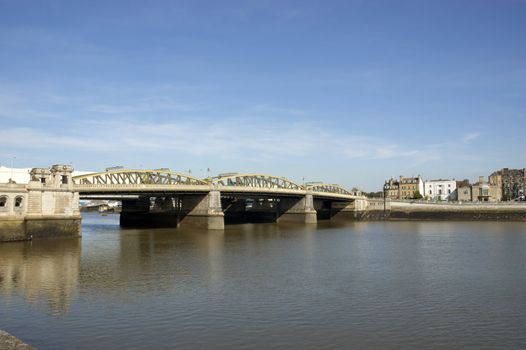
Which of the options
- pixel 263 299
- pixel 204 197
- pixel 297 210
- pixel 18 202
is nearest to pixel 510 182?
pixel 297 210

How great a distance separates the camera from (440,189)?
192 metres

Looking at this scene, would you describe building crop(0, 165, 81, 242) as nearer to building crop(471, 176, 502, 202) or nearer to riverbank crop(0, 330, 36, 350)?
riverbank crop(0, 330, 36, 350)

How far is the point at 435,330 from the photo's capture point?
20766 mm

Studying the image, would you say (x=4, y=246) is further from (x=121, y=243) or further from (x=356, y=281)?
(x=356, y=281)

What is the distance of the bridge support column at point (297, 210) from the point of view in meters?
109

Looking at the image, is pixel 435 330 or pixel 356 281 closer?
pixel 435 330

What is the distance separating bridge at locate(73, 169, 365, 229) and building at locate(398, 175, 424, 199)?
192ft

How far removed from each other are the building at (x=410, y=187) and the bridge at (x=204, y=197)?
58653mm

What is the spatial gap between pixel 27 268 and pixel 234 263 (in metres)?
16.1

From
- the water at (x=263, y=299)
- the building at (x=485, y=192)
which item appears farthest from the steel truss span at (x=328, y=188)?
the water at (x=263, y=299)

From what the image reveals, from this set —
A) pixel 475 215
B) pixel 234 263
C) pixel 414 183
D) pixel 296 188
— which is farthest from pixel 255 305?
pixel 414 183

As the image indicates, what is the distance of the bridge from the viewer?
75250 mm

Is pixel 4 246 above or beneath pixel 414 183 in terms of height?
beneath

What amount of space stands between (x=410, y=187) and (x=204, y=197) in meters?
123
